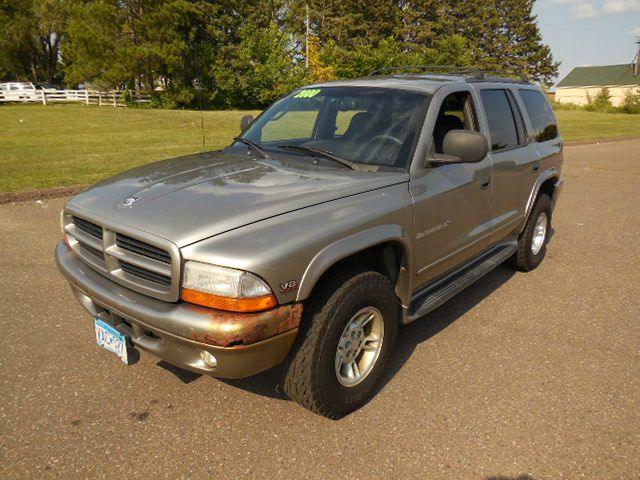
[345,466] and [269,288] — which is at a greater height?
[269,288]

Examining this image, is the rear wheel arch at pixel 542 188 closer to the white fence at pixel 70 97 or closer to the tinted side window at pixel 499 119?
the tinted side window at pixel 499 119

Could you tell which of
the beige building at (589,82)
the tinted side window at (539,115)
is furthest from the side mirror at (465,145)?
the beige building at (589,82)

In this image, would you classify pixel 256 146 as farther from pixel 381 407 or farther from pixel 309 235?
pixel 381 407

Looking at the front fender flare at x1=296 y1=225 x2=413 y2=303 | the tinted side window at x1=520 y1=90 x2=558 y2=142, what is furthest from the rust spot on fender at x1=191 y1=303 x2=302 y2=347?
the tinted side window at x1=520 y1=90 x2=558 y2=142

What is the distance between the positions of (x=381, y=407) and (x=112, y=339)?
5.07 feet

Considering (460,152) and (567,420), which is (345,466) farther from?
(460,152)

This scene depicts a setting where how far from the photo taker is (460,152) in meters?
3.03

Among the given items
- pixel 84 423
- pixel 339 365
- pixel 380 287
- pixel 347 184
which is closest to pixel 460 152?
pixel 347 184

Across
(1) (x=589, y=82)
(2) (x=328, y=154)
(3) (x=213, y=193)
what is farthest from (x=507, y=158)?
(1) (x=589, y=82)

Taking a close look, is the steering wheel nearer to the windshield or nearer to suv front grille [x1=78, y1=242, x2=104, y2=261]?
the windshield

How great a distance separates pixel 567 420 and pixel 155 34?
136 ft

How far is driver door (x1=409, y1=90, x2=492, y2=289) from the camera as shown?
308 centimetres

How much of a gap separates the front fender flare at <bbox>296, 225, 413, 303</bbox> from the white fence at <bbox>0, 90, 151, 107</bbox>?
38.1m

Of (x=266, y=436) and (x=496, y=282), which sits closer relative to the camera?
(x=266, y=436)
